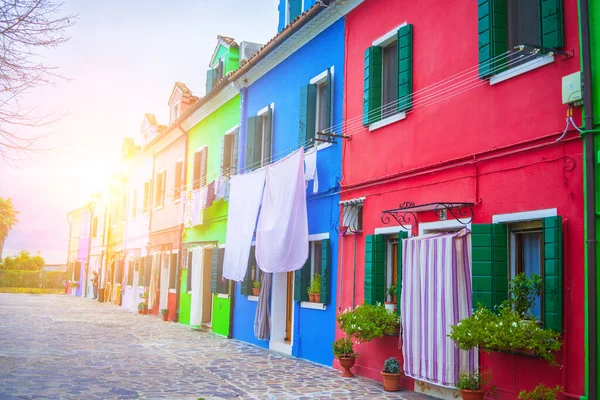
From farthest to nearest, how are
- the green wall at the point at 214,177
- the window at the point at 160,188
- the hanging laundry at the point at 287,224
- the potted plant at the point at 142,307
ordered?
the potted plant at the point at 142,307 < the window at the point at 160,188 < the green wall at the point at 214,177 < the hanging laundry at the point at 287,224

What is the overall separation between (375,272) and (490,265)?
2725mm

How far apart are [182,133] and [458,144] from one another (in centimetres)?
1493

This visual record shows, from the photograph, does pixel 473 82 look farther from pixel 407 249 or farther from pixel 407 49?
pixel 407 249

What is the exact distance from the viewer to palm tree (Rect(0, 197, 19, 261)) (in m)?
64.8

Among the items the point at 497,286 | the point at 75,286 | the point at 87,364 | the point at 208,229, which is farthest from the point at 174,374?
the point at 75,286

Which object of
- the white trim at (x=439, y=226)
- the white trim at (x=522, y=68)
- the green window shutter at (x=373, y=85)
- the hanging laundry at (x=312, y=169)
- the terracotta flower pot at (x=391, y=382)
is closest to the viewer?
the white trim at (x=522, y=68)

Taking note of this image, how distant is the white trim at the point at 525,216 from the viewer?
667 centimetres

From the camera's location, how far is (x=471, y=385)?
7145 millimetres

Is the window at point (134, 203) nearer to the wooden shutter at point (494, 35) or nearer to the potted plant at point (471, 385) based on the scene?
the wooden shutter at point (494, 35)

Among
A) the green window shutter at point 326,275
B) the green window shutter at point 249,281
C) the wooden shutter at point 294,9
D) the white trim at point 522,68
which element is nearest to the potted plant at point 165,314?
the green window shutter at point 249,281

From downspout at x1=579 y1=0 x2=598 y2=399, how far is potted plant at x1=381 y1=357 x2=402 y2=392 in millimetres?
3230

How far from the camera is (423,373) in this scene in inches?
323

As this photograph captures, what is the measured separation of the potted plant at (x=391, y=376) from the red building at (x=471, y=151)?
0.75 feet

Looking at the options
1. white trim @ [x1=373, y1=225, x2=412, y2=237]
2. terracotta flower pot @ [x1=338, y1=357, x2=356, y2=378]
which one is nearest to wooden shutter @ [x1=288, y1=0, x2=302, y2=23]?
white trim @ [x1=373, y1=225, x2=412, y2=237]
